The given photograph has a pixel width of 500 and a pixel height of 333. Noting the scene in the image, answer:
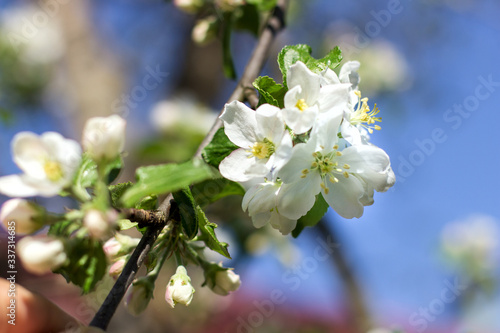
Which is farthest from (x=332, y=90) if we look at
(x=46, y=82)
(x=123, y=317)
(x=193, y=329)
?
(x=46, y=82)

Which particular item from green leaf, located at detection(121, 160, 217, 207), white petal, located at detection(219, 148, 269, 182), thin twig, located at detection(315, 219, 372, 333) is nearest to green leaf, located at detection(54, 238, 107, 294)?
green leaf, located at detection(121, 160, 217, 207)

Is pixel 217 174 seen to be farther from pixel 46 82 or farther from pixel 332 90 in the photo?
pixel 46 82

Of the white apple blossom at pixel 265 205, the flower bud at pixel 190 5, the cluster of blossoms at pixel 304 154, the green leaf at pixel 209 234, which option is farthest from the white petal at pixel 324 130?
the flower bud at pixel 190 5

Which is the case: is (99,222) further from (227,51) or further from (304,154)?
(227,51)

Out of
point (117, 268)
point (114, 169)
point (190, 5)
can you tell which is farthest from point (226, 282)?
point (190, 5)

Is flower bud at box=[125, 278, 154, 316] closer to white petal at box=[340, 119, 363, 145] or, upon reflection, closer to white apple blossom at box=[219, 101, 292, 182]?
white apple blossom at box=[219, 101, 292, 182]

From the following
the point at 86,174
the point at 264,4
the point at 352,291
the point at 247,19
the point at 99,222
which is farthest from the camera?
the point at 352,291

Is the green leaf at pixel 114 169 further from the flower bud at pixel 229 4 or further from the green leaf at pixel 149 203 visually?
the flower bud at pixel 229 4
